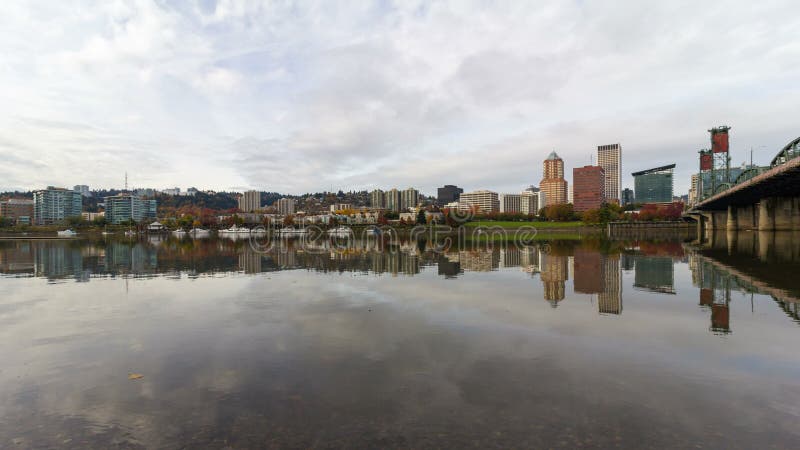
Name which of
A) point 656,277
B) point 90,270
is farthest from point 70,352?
point 656,277

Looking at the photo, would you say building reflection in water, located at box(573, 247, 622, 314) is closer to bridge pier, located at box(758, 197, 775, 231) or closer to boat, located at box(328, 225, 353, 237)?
bridge pier, located at box(758, 197, 775, 231)

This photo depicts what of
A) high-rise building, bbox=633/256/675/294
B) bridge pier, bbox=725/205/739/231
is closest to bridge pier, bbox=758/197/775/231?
bridge pier, bbox=725/205/739/231

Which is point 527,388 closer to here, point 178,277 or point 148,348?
point 148,348

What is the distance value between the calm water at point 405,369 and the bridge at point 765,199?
1940 inches

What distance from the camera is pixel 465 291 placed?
17.5 metres

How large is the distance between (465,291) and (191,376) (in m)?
12.1

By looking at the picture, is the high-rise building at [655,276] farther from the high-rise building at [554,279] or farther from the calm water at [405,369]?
the high-rise building at [554,279]

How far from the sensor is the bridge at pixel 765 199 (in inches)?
2018

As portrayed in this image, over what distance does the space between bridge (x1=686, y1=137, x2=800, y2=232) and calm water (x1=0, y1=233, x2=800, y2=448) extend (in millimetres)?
49265

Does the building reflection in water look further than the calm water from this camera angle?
Yes

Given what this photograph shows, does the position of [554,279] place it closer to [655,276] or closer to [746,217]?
[655,276]

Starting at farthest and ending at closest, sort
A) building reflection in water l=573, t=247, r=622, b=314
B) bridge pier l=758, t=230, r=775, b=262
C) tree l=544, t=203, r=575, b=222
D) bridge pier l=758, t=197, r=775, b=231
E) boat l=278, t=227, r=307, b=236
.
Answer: tree l=544, t=203, r=575, b=222 → boat l=278, t=227, r=307, b=236 → bridge pier l=758, t=197, r=775, b=231 → bridge pier l=758, t=230, r=775, b=262 → building reflection in water l=573, t=247, r=622, b=314

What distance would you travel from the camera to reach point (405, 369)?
8.13 metres

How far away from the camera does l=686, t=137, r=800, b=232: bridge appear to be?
168ft
